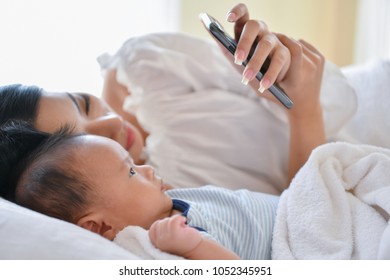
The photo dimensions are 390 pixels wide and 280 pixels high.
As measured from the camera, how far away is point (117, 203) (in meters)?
0.69

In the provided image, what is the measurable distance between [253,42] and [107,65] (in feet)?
1.79

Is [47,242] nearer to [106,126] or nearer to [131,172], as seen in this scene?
[131,172]

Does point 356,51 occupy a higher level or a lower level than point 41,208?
lower

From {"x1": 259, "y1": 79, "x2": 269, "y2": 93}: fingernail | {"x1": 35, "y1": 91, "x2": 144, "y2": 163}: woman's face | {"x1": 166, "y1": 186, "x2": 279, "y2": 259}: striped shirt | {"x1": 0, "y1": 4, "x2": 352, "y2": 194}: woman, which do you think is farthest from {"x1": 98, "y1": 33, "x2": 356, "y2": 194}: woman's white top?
{"x1": 259, "y1": 79, "x2": 269, "y2": 93}: fingernail

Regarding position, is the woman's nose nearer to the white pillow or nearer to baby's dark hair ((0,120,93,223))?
baby's dark hair ((0,120,93,223))

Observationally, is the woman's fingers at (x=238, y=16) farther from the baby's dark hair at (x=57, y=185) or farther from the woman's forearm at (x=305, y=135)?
the baby's dark hair at (x=57, y=185)

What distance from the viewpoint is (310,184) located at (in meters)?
0.78

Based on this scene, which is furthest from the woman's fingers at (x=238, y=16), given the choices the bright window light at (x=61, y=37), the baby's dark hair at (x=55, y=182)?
the bright window light at (x=61, y=37)

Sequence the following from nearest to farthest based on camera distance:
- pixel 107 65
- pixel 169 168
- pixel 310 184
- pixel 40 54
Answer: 1. pixel 310 184
2. pixel 169 168
3. pixel 107 65
4. pixel 40 54

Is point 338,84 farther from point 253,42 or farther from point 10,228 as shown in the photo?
point 10,228

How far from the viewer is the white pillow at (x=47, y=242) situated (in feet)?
1.76

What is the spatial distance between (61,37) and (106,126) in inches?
36.5

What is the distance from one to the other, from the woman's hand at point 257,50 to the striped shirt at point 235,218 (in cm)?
20
